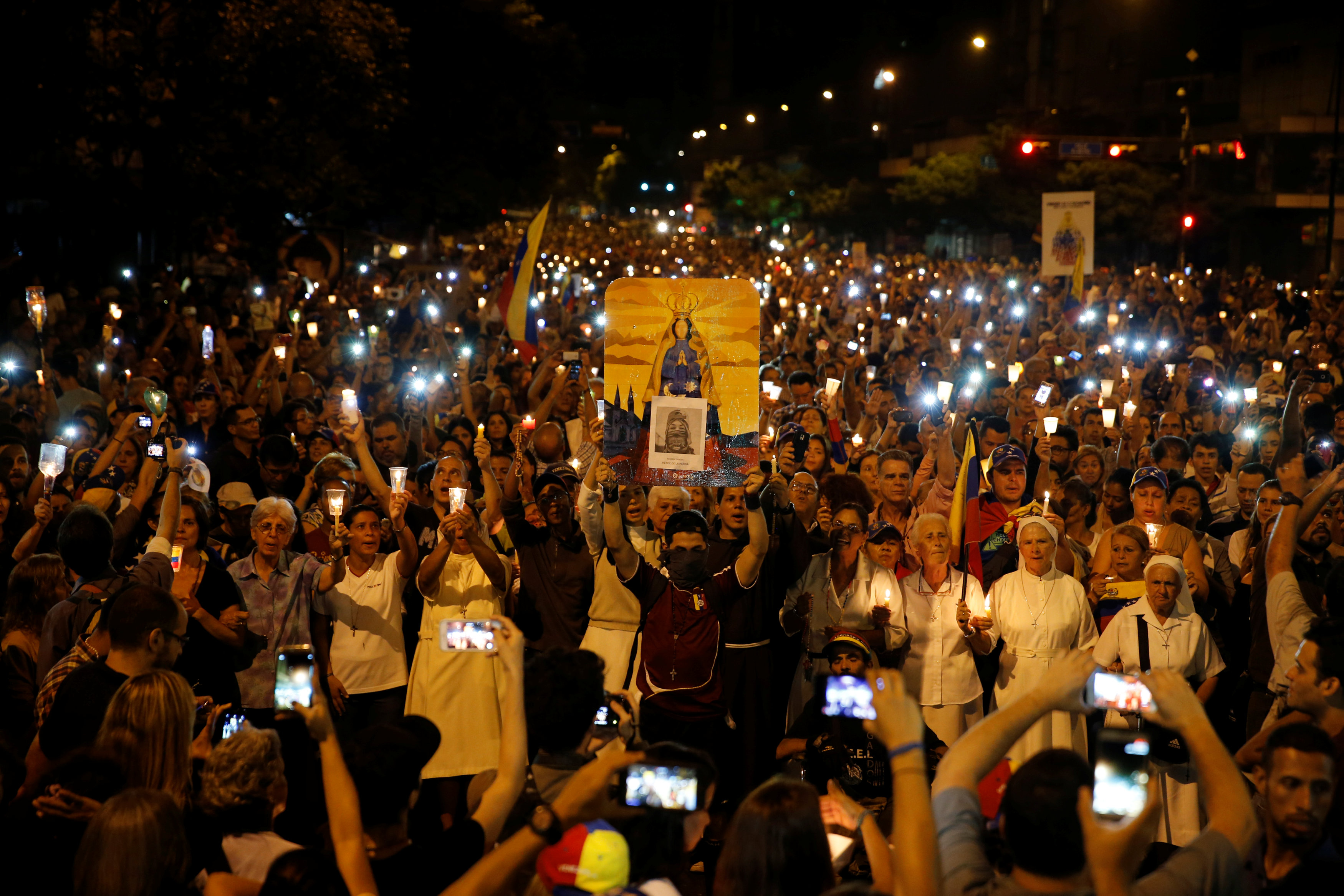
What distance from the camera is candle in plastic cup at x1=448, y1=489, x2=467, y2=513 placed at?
6.67m

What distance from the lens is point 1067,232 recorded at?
67.5 ft

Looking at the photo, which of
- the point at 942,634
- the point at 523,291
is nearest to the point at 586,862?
the point at 942,634

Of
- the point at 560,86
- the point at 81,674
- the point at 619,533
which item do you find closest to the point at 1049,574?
the point at 619,533

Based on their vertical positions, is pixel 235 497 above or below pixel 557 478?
below

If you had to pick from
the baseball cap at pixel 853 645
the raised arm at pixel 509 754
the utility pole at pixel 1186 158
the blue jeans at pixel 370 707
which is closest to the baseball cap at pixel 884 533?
the baseball cap at pixel 853 645

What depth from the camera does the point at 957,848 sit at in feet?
11.3

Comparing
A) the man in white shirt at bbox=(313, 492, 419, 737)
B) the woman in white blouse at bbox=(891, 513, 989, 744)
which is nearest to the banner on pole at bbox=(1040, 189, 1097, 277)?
the woman in white blouse at bbox=(891, 513, 989, 744)

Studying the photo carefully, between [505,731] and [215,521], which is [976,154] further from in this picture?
[505,731]

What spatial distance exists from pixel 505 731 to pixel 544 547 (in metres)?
3.04

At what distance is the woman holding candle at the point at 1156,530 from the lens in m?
7.63

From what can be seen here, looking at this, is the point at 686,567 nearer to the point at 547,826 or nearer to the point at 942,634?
the point at 942,634

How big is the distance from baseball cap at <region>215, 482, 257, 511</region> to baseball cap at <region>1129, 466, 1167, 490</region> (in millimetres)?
5068

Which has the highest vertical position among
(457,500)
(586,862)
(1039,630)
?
(457,500)

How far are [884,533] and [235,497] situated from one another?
3858 mm
